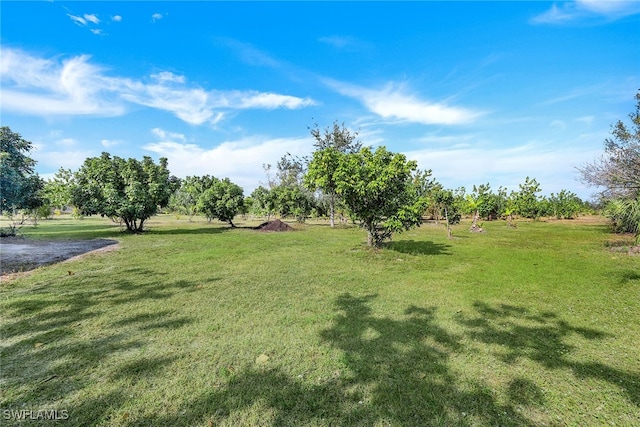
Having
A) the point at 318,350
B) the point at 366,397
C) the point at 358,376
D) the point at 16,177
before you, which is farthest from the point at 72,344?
the point at 16,177

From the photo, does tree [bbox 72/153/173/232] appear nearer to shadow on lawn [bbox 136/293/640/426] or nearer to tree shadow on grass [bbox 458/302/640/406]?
shadow on lawn [bbox 136/293/640/426]

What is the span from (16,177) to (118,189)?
7.31 meters

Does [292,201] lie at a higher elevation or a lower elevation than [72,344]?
higher

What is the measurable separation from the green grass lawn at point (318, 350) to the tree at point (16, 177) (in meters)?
9.90

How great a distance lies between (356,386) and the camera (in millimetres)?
3678

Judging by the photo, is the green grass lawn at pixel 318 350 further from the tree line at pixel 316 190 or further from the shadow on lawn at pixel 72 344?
the tree line at pixel 316 190

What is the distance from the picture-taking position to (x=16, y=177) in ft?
50.4

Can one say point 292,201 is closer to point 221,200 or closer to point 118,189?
point 221,200

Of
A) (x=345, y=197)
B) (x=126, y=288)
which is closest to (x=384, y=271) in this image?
(x=345, y=197)

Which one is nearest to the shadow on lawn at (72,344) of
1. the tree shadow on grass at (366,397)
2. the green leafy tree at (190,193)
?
the tree shadow on grass at (366,397)

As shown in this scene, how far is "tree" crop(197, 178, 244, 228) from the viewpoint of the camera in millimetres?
30505


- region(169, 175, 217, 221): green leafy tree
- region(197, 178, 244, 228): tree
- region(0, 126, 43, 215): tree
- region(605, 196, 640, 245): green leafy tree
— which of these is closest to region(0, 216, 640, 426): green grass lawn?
region(605, 196, 640, 245): green leafy tree

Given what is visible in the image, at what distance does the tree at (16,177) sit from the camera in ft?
48.5

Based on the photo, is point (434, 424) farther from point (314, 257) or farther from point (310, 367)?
point (314, 257)
